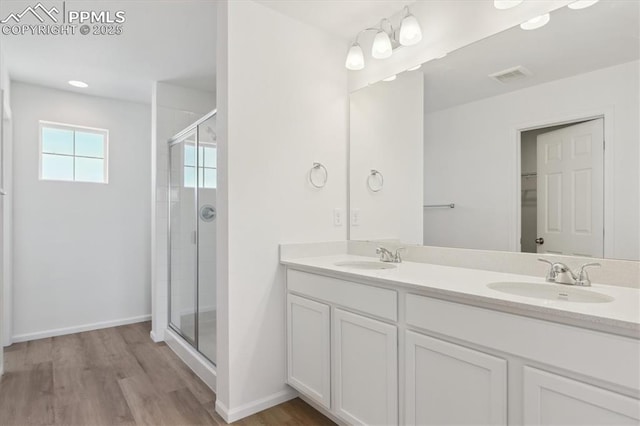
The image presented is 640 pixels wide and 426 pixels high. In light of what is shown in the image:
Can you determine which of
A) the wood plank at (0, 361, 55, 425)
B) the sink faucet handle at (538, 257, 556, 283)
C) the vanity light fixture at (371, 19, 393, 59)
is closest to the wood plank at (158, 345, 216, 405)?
the wood plank at (0, 361, 55, 425)

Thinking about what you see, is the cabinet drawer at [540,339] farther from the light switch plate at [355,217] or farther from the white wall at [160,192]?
the white wall at [160,192]

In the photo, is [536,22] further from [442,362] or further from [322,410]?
[322,410]

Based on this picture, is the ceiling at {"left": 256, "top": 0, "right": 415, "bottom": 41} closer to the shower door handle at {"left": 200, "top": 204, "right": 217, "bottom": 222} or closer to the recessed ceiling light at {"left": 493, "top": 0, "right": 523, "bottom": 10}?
the recessed ceiling light at {"left": 493, "top": 0, "right": 523, "bottom": 10}

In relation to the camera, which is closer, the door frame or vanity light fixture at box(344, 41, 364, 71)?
the door frame

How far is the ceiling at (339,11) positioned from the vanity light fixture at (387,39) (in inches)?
2.1

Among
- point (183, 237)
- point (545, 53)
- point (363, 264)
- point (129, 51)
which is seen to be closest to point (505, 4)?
point (545, 53)

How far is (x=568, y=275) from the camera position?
1.39 m

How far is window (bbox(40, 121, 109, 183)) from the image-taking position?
3.46 metres

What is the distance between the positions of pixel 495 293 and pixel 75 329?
403 centimetres

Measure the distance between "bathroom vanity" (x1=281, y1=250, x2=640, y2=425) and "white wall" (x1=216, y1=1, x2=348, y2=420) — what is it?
0.17 meters

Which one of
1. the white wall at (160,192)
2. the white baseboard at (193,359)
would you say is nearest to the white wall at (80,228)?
the white wall at (160,192)

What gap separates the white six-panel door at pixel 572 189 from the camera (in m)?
1.45

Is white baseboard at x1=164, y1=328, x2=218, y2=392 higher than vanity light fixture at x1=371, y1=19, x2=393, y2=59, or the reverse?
vanity light fixture at x1=371, y1=19, x2=393, y2=59

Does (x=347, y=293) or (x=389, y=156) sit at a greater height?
(x=389, y=156)
